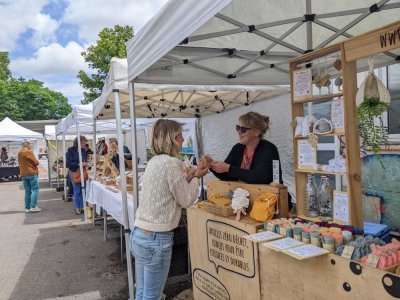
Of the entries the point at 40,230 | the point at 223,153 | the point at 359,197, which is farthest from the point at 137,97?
the point at 359,197

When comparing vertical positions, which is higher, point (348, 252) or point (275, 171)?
point (275, 171)

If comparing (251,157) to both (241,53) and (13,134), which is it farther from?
(13,134)

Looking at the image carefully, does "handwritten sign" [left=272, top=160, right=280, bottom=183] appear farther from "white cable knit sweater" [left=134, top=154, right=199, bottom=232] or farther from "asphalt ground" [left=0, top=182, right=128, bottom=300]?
"asphalt ground" [left=0, top=182, right=128, bottom=300]

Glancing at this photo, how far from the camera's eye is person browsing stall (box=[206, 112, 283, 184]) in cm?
252

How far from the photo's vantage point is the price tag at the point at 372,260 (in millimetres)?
1428

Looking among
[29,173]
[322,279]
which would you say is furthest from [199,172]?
[29,173]

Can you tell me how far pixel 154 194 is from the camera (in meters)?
2.16

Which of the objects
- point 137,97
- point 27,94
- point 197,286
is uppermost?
point 27,94

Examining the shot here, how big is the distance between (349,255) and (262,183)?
102 cm

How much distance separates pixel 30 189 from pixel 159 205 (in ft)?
25.7

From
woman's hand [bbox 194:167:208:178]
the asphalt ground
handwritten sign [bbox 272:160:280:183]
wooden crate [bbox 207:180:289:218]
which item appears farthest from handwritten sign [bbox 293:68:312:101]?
the asphalt ground

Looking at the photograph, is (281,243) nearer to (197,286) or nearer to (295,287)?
(295,287)

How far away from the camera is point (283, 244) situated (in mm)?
1778

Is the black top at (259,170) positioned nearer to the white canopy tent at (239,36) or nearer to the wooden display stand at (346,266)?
the wooden display stand at (346,266)
